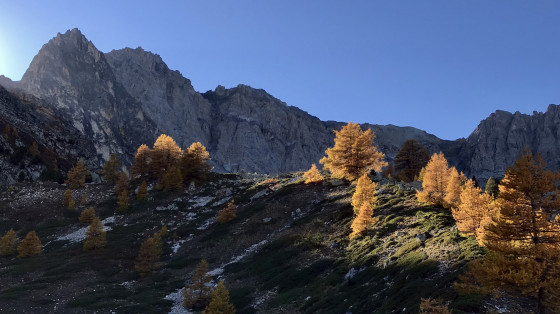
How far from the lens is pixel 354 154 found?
182 feet

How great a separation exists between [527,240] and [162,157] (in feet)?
240

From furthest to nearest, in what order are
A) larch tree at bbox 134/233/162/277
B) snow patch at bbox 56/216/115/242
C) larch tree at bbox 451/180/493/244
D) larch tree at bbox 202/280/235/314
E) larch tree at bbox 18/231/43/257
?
snow patch at bbox 56/216/115/242 < larch tree at bbox 18/231/43/257 < larch tree at bbox 134/233/162/277 < larch tree at bbox 202/280/235/314 < larch tree at bbox 451/180/493/244

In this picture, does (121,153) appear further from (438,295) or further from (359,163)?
(438,295)

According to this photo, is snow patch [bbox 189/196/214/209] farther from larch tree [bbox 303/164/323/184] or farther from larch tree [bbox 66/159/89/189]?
larch tree [bbox 66/159/89/189]

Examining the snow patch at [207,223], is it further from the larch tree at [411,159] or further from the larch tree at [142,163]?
the larch tree at [411,159]

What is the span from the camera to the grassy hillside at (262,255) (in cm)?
2417

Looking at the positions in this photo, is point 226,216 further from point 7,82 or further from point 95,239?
point 7,82

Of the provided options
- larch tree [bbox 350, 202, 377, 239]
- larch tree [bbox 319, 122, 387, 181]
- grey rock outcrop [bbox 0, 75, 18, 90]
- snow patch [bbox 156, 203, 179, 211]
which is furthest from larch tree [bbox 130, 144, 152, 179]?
grey rock outcrop [bbox 0, 75, 18, 90]

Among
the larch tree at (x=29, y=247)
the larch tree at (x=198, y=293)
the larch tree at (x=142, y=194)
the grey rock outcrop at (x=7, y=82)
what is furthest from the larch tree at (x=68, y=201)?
the grey rock outcrop at (x=7, y=82)

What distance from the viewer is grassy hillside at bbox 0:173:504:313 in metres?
24.2

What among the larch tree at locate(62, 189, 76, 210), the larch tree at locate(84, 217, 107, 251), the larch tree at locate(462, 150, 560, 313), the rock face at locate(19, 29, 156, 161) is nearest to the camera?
the larch tree at locate(462, 150, 560, 313)

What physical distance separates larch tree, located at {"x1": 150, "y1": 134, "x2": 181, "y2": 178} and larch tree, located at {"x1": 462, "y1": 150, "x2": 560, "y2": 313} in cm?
7099

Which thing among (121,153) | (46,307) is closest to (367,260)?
(46,307)

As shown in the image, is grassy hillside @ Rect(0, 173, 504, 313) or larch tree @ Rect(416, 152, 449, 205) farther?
larch tree @ Rect(416, 152, 449, 205)
